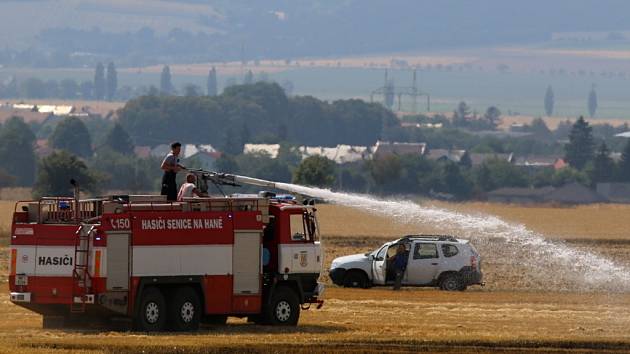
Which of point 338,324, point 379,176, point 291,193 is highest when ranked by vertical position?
point 379,176

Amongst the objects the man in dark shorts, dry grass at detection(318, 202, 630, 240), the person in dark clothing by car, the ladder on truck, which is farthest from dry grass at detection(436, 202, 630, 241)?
the ladder on truck

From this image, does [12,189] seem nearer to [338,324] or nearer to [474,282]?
[474,282]

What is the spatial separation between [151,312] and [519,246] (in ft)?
58.4

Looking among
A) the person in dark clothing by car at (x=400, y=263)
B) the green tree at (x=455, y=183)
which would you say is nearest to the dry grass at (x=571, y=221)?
the person in dark clothing by car at (x=400, y=263)

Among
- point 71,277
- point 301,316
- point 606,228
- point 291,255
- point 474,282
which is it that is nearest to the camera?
point 71,277

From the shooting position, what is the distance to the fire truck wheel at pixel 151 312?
109ft

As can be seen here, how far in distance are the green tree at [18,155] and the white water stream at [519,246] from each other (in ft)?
351

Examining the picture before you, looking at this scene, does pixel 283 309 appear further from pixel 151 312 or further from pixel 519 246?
pixel 519 246

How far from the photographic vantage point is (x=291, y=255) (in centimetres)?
3584

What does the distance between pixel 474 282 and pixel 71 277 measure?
1836 centimetres

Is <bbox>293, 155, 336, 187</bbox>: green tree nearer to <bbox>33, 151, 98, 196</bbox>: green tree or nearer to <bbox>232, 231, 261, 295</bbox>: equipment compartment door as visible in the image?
<bbox>33, 151, 98, 196</bbox>: green tree

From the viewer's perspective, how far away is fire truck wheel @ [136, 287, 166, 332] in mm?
33312

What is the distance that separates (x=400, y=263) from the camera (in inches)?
1946

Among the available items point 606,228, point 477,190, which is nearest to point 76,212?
point 606,228
